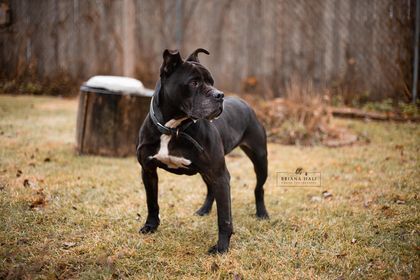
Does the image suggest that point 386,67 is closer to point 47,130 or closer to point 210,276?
point 47,130

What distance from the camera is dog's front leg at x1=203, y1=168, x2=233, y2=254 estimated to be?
3.22m

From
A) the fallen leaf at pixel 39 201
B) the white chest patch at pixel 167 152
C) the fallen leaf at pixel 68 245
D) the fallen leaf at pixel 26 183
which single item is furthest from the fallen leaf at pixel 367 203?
the fallen leaf at pixel 26 183

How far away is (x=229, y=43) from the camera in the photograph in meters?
10.7

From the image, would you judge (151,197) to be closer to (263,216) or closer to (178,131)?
(178,131)

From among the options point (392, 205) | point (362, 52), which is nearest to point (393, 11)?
point (362, 52)

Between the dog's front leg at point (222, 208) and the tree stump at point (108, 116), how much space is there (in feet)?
9.94

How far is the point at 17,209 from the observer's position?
3.81 meters

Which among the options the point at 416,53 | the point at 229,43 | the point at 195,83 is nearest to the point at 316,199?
the point at 195,83

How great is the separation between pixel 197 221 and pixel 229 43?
295 inches

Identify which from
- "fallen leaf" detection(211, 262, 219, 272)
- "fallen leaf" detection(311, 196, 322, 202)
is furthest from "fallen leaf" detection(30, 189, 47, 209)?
"fallen leaf" detection(311, 196, 322, 202)

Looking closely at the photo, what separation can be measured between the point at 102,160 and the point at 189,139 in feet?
9.66

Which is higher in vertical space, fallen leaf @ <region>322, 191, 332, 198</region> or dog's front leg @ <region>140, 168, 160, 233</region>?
dog's front leg @ <region>140, 168, 160, 233</region>

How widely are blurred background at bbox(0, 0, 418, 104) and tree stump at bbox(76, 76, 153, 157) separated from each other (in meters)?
4.84

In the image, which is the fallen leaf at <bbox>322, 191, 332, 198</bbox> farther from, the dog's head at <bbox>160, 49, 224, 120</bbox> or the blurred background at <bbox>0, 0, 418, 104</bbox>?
the blurred background at <bbox>0, 0, 418, 104</bbox>
